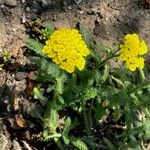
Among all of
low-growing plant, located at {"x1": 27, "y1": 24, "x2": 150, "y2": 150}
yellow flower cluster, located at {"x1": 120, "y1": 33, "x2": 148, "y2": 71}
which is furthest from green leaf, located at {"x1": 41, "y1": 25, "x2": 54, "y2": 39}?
yellow flower cluster, located at {"x1": 120, "y1": 33, "x2": 148, "y2": 71}

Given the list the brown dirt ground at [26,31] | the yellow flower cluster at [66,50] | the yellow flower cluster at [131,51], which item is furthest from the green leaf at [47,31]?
the yellow flower cluster at [131,51]

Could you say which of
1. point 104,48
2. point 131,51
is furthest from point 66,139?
point 131,51

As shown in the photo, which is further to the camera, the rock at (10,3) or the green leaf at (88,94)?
the rock at (10,3)

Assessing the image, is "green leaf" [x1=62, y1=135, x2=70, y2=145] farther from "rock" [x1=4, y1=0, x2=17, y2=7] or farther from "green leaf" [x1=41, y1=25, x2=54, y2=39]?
"rock" [x1=4, y1=0, x2=17, y2=7]

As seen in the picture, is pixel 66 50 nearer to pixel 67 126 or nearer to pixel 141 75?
pixel 67 126

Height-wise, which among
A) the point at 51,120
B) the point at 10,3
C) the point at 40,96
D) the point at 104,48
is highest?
the point at 10,3

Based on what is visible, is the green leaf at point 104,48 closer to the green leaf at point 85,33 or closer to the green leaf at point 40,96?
the green leaf at point 85,33

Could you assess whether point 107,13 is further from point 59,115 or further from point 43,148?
point 43,148

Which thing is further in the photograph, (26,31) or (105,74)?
(26,31)
